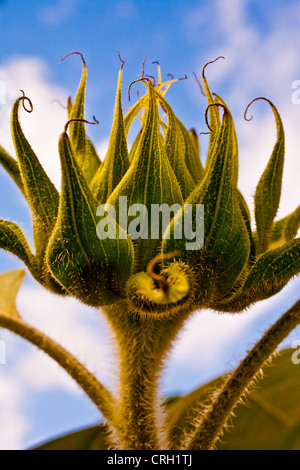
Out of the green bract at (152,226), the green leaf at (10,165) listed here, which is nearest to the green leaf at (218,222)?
the green bract at (152,226)

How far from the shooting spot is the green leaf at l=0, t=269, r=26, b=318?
7.16ft

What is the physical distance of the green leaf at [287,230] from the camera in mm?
1729

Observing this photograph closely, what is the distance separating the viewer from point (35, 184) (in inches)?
57.1

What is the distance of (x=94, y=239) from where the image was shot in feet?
4.30

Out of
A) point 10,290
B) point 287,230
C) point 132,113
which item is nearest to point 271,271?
point 287,230

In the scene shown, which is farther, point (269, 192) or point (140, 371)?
point (140, 371)

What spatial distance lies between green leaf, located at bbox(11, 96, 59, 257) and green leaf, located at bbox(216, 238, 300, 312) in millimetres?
567

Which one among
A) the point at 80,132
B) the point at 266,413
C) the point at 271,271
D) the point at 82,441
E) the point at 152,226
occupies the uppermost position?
the point at 80,132

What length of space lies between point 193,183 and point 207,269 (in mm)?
286

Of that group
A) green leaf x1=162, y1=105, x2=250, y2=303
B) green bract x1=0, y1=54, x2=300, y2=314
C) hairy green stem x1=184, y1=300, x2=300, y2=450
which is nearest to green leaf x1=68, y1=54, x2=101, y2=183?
green bract x1=0, y1=54, x2=300, y2=314

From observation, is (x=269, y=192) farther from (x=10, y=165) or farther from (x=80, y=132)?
(x=10, y=165)

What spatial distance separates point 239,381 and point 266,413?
940 mm
